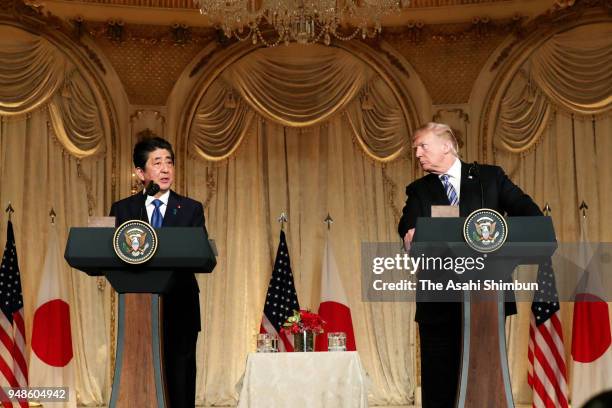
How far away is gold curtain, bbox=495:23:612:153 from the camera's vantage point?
9383mm

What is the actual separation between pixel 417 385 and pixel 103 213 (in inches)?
142

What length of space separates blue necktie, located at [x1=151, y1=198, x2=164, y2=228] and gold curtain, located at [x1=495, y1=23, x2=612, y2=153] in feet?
19.0

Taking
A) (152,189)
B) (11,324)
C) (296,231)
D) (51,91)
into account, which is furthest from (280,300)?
(152,189)

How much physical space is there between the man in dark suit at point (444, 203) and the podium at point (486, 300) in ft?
0.37

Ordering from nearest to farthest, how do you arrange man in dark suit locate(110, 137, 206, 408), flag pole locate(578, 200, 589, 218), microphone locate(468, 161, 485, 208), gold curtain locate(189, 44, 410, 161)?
microphone locate(468, 161, 485, 208), man in dark suit locate(110, 137, 206, 408), flag pole locate(578, 200, 589, 218), gold curtain locate(189, 44, 410, 161)

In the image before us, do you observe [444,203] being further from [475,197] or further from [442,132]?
[442,132]

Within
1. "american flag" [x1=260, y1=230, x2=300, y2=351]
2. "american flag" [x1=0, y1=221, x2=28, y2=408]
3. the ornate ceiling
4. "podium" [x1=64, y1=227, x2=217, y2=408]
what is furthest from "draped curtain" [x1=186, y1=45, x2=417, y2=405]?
"podium" [x1=64, y1=227, x2=217, y2=408]

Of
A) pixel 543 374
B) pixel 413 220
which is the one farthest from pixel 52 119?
pixel 413 220

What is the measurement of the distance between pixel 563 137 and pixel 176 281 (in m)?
6.30

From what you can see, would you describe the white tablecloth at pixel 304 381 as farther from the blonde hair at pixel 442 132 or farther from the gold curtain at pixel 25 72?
the gold curtain at pixel 25 72

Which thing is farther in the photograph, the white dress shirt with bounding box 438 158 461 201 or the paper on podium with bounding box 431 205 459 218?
the white dress shirt with bounding box 438 158 461 201

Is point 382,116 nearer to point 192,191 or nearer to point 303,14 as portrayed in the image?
point 192,191

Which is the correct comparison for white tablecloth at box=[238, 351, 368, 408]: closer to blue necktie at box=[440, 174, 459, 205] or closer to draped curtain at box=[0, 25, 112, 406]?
draped curtain at box=[0, 25, 112, 406]

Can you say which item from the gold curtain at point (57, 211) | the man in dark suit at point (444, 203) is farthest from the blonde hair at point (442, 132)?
the gold curtain at point (57, 211)
